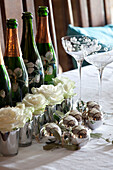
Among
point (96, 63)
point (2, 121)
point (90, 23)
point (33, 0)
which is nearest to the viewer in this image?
point (2, 121)

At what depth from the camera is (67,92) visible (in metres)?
0.83

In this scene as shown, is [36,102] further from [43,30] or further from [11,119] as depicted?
[43,30]

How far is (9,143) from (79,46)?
45 centimetres

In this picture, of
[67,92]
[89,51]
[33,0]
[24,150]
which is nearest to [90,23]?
[33,0]

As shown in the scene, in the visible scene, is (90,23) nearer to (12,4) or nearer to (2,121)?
(12,4)

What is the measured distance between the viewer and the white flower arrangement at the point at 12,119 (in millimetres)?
632

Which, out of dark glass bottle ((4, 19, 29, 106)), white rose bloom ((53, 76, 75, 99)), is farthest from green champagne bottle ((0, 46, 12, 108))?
white rose bloom ((53, 76, 75, 99))

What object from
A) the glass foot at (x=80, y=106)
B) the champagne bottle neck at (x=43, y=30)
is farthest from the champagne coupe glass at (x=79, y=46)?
the champagne bottle neck at (x=43, y=30)

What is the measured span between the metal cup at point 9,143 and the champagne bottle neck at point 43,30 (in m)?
0.33

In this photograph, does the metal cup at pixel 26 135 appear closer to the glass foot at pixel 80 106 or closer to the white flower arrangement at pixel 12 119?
the white flower arrangement at pixel 12 119

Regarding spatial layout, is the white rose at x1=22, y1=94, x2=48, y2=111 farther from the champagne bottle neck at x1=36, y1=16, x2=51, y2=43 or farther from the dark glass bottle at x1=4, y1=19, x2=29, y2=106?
the champagne bottle neck at x1=36, y1=16, x2=51, y2=43

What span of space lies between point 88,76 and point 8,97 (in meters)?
0.65

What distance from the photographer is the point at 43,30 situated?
2.88 ft

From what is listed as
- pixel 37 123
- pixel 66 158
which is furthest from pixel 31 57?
pixel 66 158
